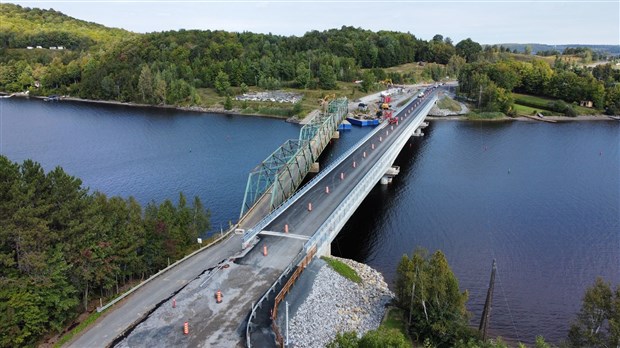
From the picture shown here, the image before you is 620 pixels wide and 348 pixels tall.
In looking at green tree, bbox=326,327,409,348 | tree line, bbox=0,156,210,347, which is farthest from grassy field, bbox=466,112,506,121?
green tree, bbox=326,327,409,348

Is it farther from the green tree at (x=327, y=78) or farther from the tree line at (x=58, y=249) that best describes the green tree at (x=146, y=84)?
the tree line at (x=58, y=249)

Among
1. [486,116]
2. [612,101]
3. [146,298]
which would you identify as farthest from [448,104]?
[146,298]

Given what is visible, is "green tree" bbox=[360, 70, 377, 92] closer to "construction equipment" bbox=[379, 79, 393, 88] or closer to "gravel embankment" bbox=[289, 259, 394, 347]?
"construction equipment" bbox=[379, 79, 393, 88]

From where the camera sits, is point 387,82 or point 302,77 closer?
point 302,77

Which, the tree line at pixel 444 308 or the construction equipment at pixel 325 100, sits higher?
the construction equipment at pixel 325 100

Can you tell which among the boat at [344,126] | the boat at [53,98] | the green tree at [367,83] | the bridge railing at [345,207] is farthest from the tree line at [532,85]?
the boat at [53,98]

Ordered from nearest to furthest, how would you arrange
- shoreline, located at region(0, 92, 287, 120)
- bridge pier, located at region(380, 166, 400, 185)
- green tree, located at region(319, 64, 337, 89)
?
1. bridge pier, located at region(380, 166, 400, 185)
2. shoreline, located at region(0, 92, 287, 120)
3. green tree, located at region(319, 64, 337, 89)

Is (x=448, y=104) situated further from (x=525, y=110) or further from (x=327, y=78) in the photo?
(x=327, y=78)
